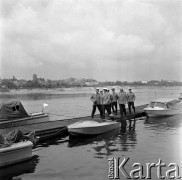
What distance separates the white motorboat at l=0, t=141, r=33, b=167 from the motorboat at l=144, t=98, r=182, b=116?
1786 cm

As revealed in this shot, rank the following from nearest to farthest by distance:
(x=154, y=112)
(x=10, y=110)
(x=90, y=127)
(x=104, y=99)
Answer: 1. (x=90, y=127)
2. (x=10, y=110)
3. (x=104, y=99)
4. (x=154, y=112)

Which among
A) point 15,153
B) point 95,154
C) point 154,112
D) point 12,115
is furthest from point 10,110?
point 154,112

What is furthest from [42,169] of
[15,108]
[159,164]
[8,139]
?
[15,108]

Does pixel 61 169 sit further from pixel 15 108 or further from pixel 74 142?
pixel 15 108

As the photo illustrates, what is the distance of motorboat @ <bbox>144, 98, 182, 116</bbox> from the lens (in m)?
28.5

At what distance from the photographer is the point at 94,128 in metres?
18.3

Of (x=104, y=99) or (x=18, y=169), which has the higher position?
(x=104, y=99)

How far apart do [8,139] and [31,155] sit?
1342 millimetres

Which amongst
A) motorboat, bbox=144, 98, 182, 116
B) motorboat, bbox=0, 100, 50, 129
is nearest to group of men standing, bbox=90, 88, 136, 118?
motorboat, bbox=144, 98, 182, 116

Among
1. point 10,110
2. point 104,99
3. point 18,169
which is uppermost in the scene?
point 104,99

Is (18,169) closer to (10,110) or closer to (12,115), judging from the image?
(12,115)

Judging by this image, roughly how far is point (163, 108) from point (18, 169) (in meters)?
20.3

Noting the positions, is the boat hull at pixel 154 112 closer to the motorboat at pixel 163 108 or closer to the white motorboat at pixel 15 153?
the motorboat at pixel 163 108

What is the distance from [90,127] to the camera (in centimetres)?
1798
